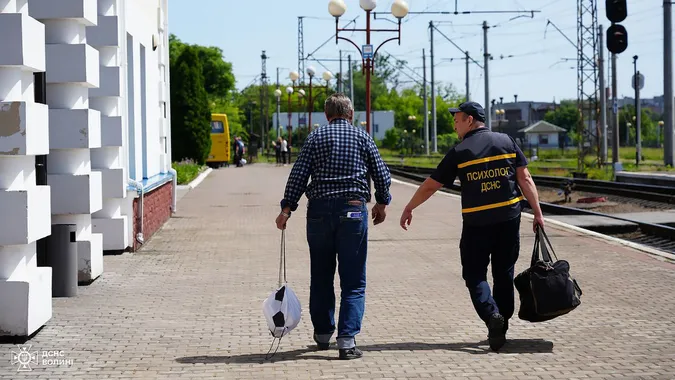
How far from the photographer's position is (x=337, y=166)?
7.47m

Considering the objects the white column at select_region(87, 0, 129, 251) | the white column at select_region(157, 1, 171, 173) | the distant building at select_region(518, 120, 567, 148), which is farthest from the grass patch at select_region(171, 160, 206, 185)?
the distant building at select_region(518, 120, 567, 148)

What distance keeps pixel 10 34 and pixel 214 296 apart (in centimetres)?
354

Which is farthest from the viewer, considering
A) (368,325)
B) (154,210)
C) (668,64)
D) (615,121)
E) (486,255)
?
(615,121)

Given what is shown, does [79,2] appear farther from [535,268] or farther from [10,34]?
[535,268]

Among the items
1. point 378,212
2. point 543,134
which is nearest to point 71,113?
point 378,212

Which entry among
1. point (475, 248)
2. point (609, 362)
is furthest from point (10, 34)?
point (609, 362)

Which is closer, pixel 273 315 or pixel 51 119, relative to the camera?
pixel 273 315

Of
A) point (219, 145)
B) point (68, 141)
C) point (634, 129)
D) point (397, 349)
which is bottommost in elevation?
point (397, 349)

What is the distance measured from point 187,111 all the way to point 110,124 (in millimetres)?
30413

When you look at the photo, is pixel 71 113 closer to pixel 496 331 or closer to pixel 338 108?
pixel 338 108

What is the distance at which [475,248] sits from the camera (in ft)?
25.6

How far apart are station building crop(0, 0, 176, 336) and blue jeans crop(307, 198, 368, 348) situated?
198 cm

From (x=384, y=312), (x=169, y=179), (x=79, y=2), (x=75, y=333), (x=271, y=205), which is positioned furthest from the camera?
(x=271, y=205)

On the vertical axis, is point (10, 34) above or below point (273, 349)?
above
